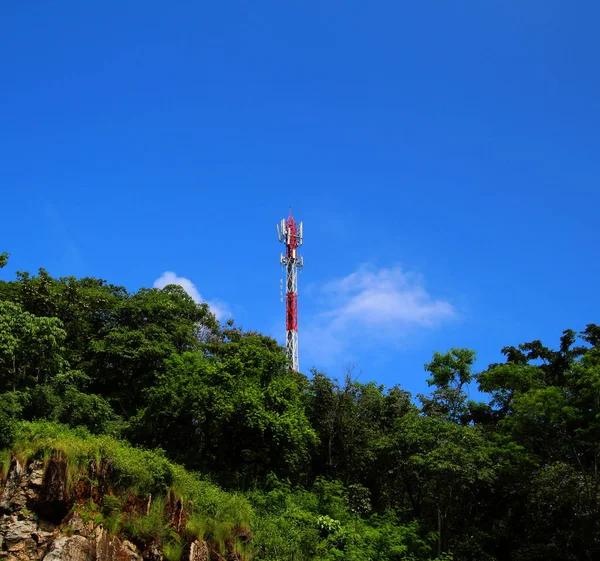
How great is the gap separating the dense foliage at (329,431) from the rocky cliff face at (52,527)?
156cm

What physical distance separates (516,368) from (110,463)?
593 inches

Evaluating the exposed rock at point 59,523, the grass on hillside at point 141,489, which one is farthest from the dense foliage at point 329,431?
the exposed rock at point 59,523

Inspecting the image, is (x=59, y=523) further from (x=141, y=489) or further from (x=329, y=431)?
(x=329, y=431)

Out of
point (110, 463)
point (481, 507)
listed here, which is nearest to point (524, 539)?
point (481, 507)

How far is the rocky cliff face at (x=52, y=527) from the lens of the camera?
11.1 metres

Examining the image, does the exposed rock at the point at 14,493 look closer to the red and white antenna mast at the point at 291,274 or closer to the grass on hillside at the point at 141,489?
the grass on hillside at the point at 141,489

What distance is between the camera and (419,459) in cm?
1652

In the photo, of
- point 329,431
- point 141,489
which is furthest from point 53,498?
point 329,431

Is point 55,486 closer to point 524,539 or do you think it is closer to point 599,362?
point 524,539

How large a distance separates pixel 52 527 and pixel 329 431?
1085 centimetres

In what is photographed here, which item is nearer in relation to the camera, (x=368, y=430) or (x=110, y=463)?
(x=110, y=463)

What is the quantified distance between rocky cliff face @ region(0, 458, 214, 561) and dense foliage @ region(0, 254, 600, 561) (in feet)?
5.12

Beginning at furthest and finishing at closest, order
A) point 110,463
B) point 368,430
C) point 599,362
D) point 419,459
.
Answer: point 368,430
point 599,362
point 419,459
point 110,463

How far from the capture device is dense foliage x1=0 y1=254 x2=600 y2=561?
15.2 m
